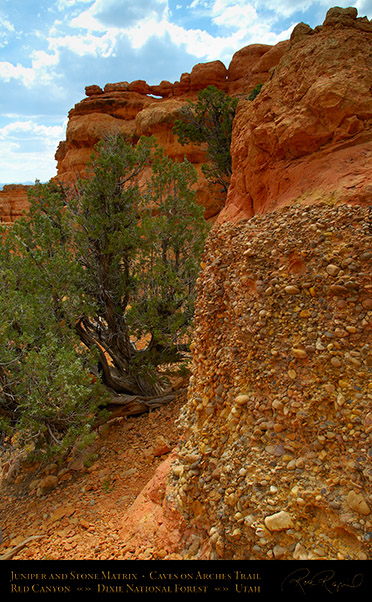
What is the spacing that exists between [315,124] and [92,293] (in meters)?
4.89

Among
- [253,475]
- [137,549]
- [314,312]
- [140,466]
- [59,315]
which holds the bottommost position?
[140,466]

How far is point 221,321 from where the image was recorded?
353cm

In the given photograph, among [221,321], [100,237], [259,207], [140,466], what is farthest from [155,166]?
[140,466]

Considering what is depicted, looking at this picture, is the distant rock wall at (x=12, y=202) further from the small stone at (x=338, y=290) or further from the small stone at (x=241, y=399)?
the small stone at (x=338, y=290)

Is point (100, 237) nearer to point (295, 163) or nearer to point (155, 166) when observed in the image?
point (155, 166)

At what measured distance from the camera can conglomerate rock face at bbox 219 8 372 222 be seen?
3055 millimetres

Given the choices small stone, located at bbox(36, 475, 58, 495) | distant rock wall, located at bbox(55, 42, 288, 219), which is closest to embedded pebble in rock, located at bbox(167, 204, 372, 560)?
small stone, located at bbox(36, 475, 58, 495)

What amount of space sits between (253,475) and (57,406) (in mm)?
3660

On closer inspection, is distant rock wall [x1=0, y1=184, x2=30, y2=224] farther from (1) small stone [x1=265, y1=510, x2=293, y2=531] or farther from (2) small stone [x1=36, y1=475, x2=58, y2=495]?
(1) small stone [x1=265, y1=510, x2=293, y2=531]

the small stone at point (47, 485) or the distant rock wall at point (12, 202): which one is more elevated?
the distant rock wall at point (12, 202)
